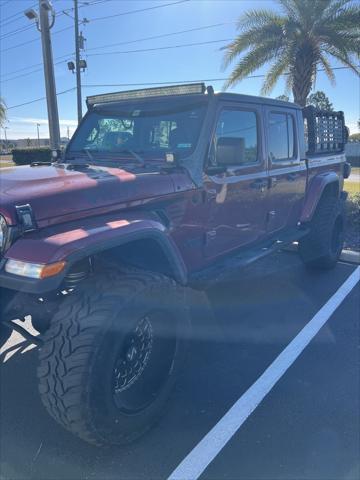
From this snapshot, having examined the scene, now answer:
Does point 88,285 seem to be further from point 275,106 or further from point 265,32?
point 265,32

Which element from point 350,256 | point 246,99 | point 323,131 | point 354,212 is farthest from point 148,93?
point 354,212

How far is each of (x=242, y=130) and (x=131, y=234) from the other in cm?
193

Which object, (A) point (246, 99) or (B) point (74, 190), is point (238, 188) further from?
(B) point (74, 190)

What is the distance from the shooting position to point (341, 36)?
10.6 metres

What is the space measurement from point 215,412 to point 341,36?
1074 cm

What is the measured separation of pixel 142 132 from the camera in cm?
359

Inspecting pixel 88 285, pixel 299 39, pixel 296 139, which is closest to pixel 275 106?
pixel 296 139

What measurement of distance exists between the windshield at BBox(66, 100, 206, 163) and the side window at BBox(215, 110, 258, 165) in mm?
237

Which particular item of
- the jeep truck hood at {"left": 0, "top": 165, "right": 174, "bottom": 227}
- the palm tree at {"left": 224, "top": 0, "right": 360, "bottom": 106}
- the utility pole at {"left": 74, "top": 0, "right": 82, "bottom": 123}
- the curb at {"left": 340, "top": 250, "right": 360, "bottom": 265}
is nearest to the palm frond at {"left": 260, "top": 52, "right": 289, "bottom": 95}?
the palm tree at {"left": 224, "top": 0, "right": 360, "bottom": 106}

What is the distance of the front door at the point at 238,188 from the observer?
3.45 m

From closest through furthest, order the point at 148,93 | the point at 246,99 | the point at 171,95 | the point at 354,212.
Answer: the point at 171,95, the point at 148,93, the point at 246,99, the point at 354,212

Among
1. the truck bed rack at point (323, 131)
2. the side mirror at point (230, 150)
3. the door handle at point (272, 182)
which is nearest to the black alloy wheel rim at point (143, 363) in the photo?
the side mirror at point (230, 150)

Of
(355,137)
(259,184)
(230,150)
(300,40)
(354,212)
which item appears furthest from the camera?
(355,137)

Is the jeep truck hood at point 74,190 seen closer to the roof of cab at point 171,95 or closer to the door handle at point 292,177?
the roof of cab at point 171,95
